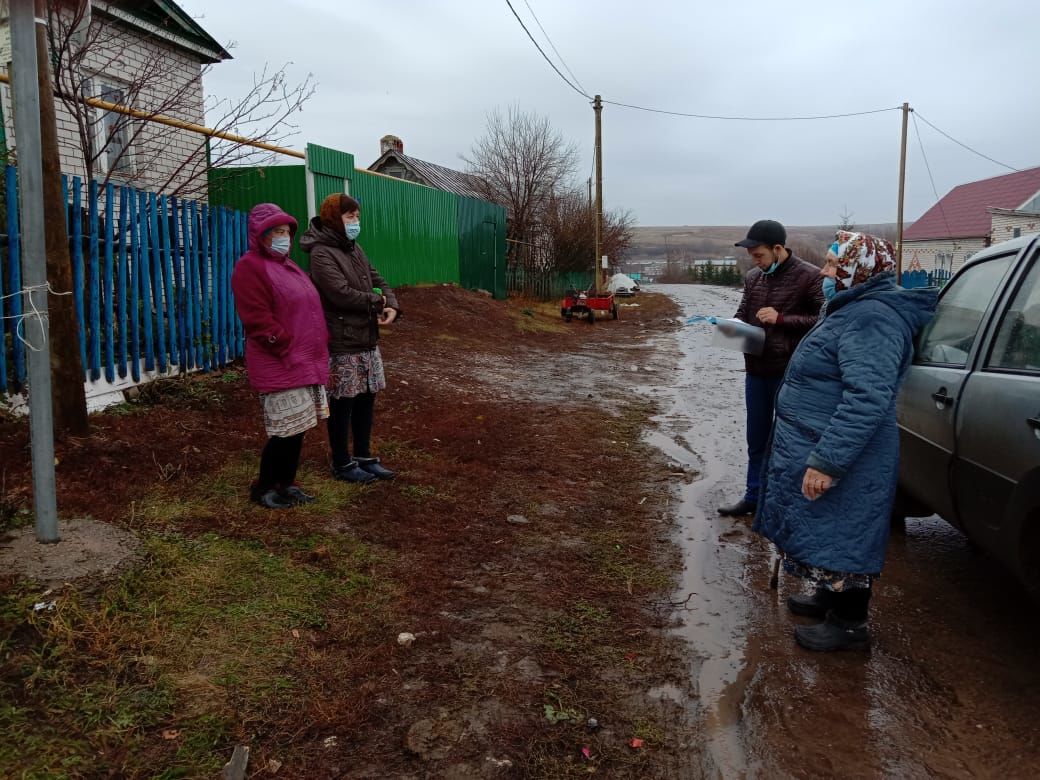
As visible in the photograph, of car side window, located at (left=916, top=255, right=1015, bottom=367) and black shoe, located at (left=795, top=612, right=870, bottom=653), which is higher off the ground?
car side window, located at (left=916, top=255, right=1015, bottom=367)

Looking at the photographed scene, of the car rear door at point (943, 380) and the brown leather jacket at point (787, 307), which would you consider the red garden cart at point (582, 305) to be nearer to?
the brown leather jacket at point (787, 307)

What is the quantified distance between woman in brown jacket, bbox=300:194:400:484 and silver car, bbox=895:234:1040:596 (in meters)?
3.06

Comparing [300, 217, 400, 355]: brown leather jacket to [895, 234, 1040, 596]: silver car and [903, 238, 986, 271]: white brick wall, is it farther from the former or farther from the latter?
[903, 238, 986, 271]: white brick wall

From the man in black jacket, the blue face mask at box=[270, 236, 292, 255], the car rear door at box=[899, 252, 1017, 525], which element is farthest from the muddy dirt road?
the blue face mask at box=[270, 236, 292, 255]

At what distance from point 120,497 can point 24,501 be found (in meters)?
0.44

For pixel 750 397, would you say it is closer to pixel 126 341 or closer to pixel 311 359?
pixel 311 359

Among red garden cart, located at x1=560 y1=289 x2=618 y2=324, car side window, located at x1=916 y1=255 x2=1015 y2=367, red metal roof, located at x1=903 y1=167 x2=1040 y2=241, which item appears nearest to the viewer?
car side window, located at x1=916 y1=255 x2=1015 y2=367

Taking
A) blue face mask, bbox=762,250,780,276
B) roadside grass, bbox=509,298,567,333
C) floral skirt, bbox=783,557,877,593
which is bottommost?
floral skirt, bbox=783,557,877,593

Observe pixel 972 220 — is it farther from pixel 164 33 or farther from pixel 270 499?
pixel 270 499

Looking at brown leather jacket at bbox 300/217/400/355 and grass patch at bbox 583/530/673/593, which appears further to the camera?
brown leather jacket at bbox 300/217/400/355

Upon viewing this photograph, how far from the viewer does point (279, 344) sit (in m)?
3.97

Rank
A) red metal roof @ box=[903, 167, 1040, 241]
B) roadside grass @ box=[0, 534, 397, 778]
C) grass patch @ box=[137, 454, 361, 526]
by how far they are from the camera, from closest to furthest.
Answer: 1. roadside grass @ box=[0, 534, 397, 778]
2. grass patch @ box=[137, 454, 361, 526]
3. red metal roof @ box=[903, 167, 1040, 241]

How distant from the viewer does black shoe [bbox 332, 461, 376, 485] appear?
15.9 ft

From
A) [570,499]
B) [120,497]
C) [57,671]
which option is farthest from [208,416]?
[57,671]
